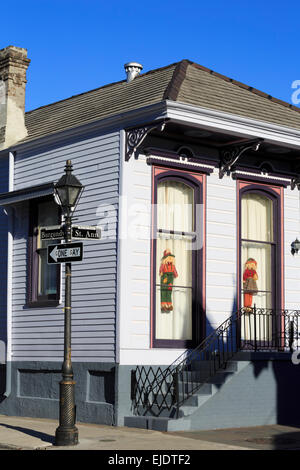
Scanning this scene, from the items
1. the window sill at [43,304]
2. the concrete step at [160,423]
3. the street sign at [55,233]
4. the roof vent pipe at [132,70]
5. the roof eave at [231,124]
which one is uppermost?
the roof vent pipe at [132,70]

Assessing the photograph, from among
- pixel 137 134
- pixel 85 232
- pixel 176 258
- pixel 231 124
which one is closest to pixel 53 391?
pixel 176 258

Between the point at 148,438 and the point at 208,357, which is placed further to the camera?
the point at 208,357

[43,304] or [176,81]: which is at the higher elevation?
[176,81]

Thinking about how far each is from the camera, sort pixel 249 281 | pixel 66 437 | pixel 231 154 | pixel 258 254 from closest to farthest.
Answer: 1. pixel 66 437
2. pixel 231 154
3. pixel 249 281
4. pixel 258 254

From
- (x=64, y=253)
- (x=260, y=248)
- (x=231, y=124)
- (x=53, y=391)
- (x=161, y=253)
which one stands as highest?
(x=231, y=124)

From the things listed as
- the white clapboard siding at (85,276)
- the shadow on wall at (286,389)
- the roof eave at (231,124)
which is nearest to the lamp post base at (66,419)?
the white clapboard siding at (85,276)

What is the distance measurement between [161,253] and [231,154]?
2778mm

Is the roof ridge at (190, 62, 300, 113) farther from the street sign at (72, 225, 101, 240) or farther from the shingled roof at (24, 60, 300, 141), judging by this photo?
the street sign at (72, 225, 101, 240)

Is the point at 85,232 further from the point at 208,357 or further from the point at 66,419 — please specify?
the point at 208,357

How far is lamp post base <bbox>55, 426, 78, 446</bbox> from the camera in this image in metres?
12.9

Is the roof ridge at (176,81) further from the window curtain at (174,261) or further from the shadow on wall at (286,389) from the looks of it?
the shadow on wall at (286,389)

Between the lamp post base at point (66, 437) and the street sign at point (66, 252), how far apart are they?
2737 mm

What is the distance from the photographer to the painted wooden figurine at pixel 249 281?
1856 centimetres

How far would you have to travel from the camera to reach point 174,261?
57.6 feet
